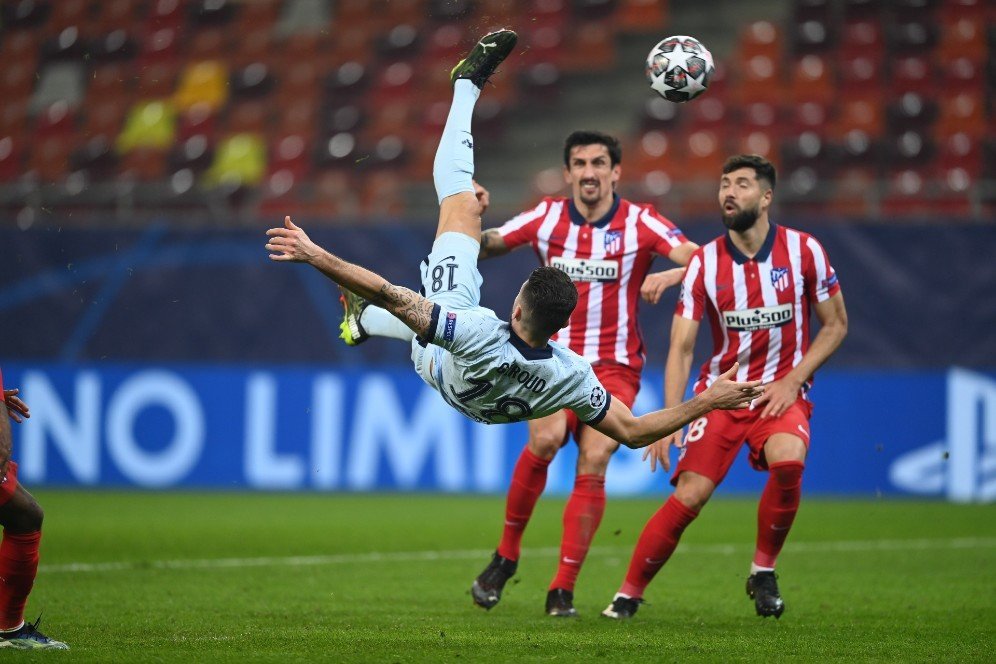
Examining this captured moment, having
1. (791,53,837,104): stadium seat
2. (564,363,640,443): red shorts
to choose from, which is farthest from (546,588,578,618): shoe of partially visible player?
(791,53,837,104): stadium seat

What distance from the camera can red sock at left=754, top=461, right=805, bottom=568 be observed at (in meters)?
7.01

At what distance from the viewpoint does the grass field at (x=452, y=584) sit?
5.95 meters

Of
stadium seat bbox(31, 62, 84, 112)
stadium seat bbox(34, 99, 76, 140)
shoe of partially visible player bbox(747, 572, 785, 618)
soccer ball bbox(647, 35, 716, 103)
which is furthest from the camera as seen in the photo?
stadium seat bbox(34, 99, 76, 140)

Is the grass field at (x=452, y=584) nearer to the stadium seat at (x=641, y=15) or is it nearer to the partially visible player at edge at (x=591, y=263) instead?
the partially visible player at edge at (x=591, y=263)

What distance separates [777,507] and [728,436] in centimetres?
44

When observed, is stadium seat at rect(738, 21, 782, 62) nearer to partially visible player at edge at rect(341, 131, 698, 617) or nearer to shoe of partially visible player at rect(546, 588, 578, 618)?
partially visible player at edge at rect(341, 131, 698, 617)

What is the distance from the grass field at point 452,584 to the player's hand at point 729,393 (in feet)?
3.45

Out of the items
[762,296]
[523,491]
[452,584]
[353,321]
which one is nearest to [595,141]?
[762,296]

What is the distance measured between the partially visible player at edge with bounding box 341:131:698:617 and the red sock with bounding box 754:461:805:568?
892mm

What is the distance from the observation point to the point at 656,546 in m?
7.14

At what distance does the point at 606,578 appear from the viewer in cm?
896

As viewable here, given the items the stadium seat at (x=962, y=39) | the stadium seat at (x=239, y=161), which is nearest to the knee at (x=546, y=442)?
the stadium seat at (x=239, y=161)

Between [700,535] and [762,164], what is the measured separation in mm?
4810

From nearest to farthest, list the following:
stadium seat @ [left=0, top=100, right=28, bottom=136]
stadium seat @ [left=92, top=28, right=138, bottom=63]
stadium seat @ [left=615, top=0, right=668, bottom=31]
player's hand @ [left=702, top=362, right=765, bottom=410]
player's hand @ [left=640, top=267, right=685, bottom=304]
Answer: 1. player's hand @ [left=702, top=362, right=765, bottom=410]
2. player's hand @ [left=640, top=267, right=685, bottom=304]
3. stadium seat @ [left=92, top=28, right=138, bottom=63]
4. stadium seat @ [left=0, top=100, right=28, bottom=136]
5. stadium seat @ [left=615, top=0, right=668, bottom=31]
